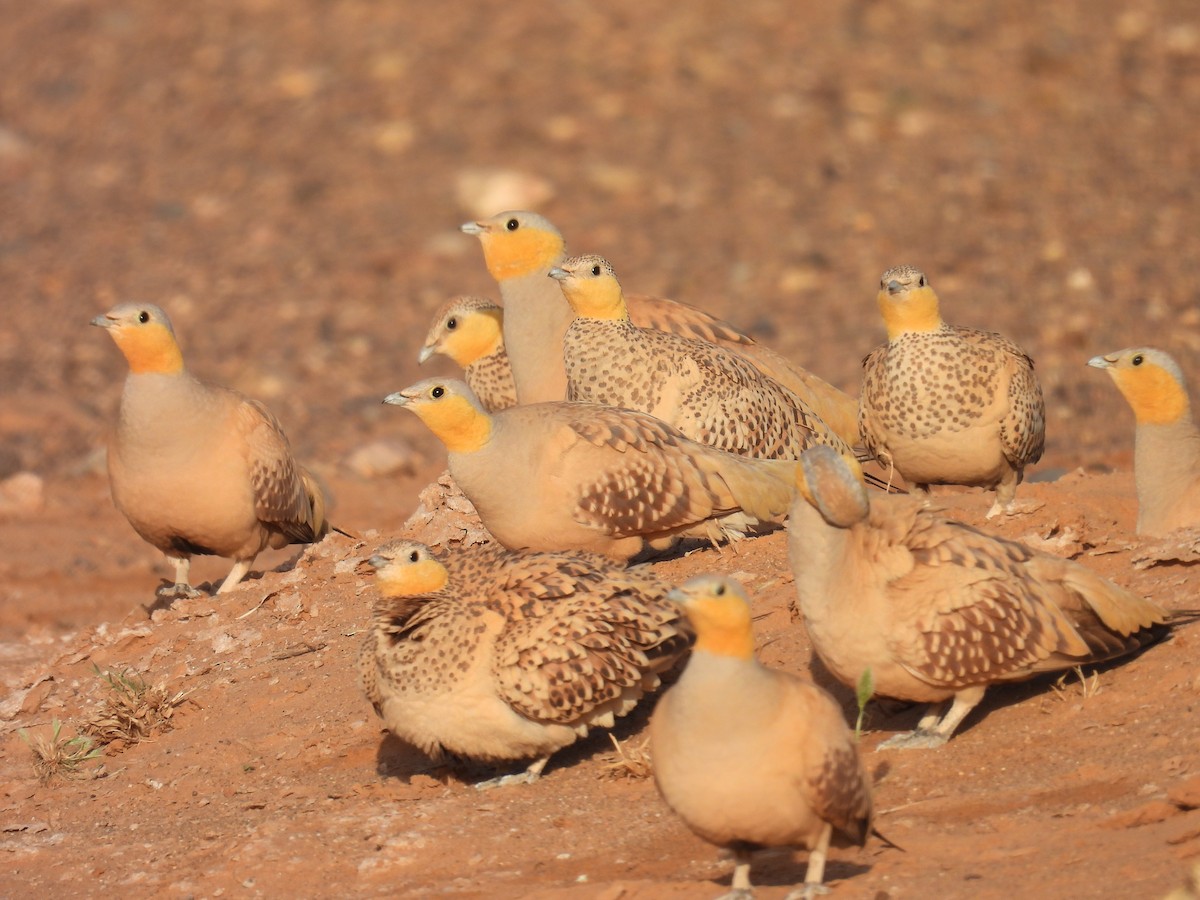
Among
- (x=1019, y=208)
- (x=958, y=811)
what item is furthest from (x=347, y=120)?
(x=958, y=811)

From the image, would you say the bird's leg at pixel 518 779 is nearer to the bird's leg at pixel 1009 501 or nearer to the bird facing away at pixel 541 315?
the bird's leg at pixel 1009 501

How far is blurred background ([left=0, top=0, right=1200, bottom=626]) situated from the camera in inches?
553

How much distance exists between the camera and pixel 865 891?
16.0 feet

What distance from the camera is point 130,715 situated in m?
7.32

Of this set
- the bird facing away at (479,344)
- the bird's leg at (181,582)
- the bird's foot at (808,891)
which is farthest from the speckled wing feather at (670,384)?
the bird's foot at (808,891)

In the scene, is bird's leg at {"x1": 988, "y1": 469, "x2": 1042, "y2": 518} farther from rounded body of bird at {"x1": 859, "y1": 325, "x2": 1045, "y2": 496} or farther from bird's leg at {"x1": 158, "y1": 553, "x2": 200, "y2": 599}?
bird's leg at {"x1": 158, "y1": 553, "x2": 200, "y2": 599}

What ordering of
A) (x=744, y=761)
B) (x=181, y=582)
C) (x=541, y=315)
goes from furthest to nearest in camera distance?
(x=181, y=582) → (x=541, y=315) → (x=744, y=761)

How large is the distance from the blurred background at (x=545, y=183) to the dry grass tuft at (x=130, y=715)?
14.2 ft

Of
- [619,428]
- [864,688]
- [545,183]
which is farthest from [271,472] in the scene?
[545,183]

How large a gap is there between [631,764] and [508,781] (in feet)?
1.50

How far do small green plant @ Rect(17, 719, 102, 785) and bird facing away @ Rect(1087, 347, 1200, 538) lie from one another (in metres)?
4.34

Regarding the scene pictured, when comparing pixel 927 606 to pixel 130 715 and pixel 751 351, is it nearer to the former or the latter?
pixel 130 715

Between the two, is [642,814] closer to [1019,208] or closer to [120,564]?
[120,564]

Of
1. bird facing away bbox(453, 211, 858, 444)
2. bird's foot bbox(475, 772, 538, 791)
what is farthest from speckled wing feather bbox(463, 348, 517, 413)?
bird's foot bbox(475, 772, 538, 791)
